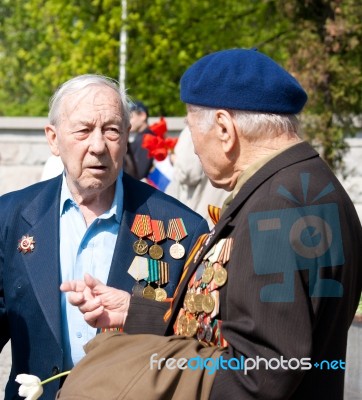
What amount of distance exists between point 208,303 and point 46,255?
1227mm

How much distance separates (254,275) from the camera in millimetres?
2400

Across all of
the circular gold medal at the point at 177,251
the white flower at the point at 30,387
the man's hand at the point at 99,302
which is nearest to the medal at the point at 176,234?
the circular gold medal at the point at 177,251

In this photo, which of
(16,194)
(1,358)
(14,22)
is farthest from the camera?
(14,22)

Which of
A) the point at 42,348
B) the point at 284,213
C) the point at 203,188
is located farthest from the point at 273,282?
the point at 203,188

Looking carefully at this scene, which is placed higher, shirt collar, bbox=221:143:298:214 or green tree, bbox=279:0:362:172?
green tree, bbox=279:0:362:172

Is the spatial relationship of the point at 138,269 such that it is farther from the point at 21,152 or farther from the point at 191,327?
the point at 21,152

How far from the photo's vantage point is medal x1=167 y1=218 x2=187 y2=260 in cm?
373

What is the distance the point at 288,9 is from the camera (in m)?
11.0

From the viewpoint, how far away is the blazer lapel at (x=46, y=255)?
11.7 ft

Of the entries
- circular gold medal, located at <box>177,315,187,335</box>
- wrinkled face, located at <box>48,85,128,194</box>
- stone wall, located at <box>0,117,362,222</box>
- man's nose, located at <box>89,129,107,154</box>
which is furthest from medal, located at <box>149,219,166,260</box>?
stone wall, located at <box>0,117,362,222</box>

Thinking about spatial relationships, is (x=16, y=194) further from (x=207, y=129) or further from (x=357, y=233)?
(x=357, y=233)

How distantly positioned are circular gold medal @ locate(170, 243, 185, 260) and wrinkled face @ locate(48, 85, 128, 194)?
0.33 metres

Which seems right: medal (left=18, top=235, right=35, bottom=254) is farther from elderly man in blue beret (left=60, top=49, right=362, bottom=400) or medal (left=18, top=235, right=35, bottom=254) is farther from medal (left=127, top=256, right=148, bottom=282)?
elderly man in blue beret (left=60, top=49, right=362, bottom=400)

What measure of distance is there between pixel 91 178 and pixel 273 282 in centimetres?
148
